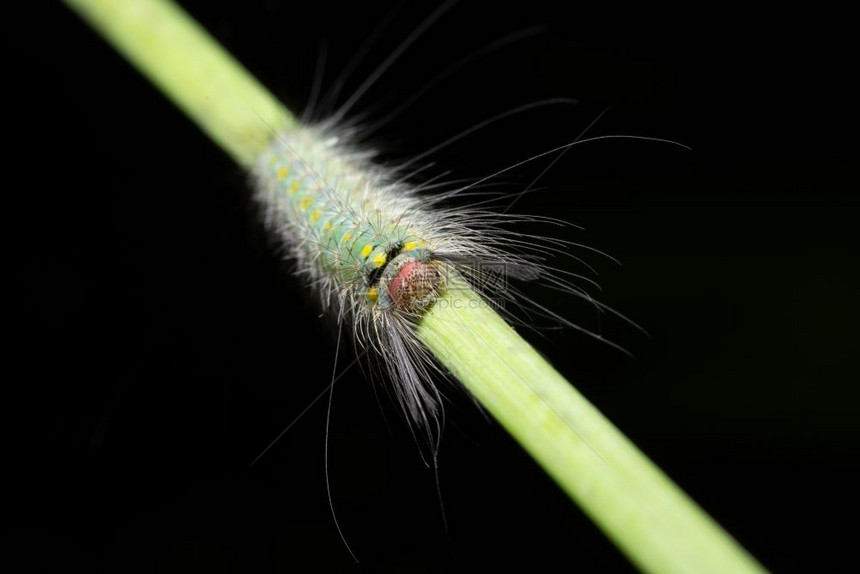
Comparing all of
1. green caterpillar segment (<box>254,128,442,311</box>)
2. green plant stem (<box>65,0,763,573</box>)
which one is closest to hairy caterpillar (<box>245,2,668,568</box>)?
green caterpillar segment (<box>254,128,442,311</box>)

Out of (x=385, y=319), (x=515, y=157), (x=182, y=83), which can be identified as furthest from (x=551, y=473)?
(x=515, y=157)

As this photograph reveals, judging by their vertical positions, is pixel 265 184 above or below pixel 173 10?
below

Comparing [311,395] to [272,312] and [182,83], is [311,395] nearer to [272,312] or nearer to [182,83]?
[272,312]

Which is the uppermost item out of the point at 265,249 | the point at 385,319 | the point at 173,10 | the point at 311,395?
the point at 173,10

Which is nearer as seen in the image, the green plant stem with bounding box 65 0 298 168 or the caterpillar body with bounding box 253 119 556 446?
the caterpillar body with bounding box 253 119 556 446

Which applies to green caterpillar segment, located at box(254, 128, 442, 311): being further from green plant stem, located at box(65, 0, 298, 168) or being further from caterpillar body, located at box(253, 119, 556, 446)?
green plant stem, located at box(65, 0, 298, 168)

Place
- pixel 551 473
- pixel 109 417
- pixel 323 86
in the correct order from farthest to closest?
pixel 323 86, pixel 109 417, pixel 551 473

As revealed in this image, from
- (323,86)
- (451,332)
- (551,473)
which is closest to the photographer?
(551,473)
